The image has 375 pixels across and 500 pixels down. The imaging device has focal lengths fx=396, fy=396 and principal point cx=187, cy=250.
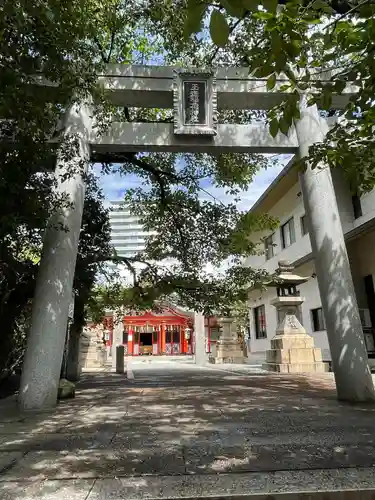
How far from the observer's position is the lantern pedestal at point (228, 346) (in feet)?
70.2

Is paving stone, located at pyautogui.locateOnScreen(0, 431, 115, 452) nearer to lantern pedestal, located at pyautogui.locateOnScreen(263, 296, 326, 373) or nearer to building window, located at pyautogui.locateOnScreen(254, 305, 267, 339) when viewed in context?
lantern pedestal, located at pyautogui.locateOnScreen(263, 296, 326, 373)

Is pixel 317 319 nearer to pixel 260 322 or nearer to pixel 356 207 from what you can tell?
pixel 356 207

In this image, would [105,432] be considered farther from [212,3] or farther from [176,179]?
[176,179]

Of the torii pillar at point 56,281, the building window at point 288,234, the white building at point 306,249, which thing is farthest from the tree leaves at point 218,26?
the building window at point 288,234

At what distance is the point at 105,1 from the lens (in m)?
6.06

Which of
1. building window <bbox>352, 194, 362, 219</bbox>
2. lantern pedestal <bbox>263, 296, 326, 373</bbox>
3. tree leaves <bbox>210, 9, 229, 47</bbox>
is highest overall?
building window <bbox>352, 194, 362, 219</bbox>

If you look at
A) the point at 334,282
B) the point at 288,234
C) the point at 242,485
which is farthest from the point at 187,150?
the point at 288,234

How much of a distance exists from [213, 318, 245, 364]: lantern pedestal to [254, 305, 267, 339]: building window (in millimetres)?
1257

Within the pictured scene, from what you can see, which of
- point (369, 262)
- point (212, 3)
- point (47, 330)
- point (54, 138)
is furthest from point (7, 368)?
point (369, 262)

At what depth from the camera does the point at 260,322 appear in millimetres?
21234

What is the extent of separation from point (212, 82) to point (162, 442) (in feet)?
19.8

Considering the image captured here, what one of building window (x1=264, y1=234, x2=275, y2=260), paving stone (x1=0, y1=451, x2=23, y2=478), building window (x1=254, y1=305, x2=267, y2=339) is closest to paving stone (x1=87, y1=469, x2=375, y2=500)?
paving stone (x1=0, y1=451, x2=23, y2=478)

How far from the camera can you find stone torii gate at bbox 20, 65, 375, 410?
19.6ft

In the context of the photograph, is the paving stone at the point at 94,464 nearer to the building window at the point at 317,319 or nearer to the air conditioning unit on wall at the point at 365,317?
the air conditioning unit on wall at the point at 365,317
